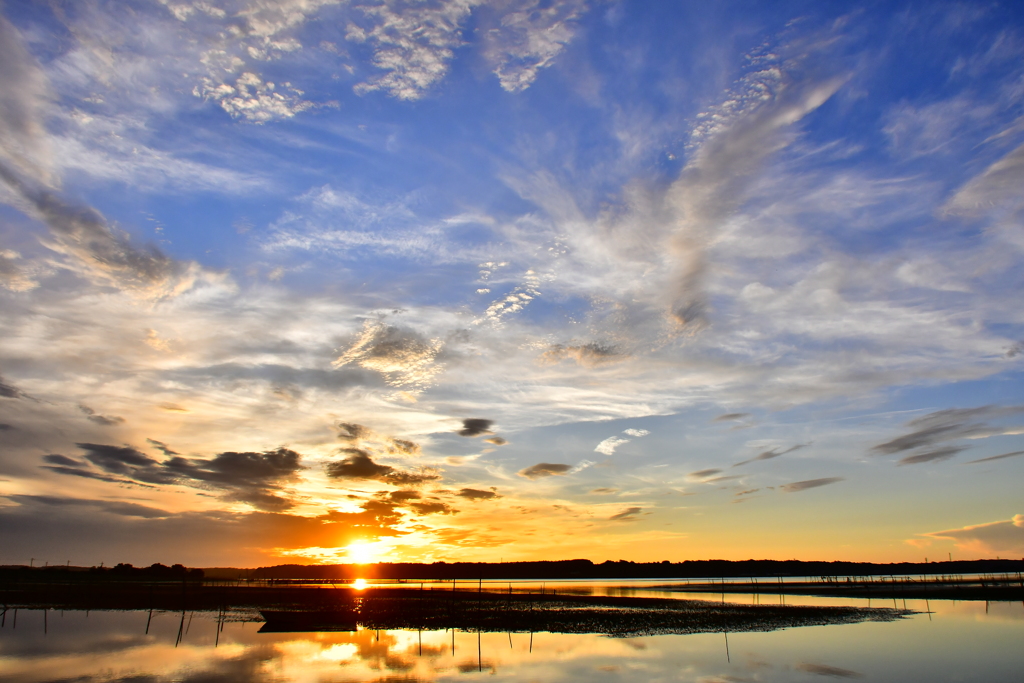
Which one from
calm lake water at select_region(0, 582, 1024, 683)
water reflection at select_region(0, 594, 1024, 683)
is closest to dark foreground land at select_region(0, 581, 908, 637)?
calm lake water at select_region(0, 582, 1024, 683)

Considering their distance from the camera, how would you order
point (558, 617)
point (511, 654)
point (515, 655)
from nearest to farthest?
point (515, 655)
point (511, 654)
point (558, 617)

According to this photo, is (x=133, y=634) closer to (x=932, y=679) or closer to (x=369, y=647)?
(x=369, y=647)

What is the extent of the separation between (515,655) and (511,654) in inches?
18.7

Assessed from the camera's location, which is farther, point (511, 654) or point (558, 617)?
point (558, 617)

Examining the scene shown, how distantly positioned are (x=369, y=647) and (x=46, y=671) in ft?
58.6

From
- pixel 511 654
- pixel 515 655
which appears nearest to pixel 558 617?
pixel 511 654

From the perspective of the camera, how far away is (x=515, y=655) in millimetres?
34844

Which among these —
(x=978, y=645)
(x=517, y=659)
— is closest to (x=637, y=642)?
(x=517, y=659)

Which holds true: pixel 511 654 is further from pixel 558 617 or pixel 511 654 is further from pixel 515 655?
pixel 558 617

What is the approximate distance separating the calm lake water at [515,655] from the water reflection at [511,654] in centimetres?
7

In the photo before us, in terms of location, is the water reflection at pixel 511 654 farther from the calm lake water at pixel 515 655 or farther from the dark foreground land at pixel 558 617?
the dark foreground land at pixel 558 617

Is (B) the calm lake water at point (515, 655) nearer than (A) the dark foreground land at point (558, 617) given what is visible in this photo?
Yes

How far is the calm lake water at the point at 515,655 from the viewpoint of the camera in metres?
28.3

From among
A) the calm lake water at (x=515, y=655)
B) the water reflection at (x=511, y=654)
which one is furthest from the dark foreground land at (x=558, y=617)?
the water reflection at (x=511, y=654)
